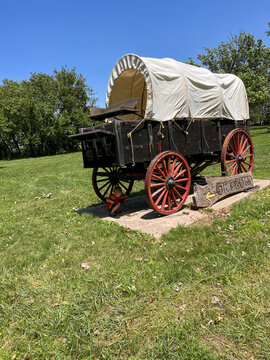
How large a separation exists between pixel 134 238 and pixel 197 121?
3.38 meters

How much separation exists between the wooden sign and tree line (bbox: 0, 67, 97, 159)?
3322 cm

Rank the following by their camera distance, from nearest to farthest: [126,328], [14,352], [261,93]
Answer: [14,352] → [126,328] → [261,93]

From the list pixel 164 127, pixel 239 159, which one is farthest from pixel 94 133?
pixel 239 159

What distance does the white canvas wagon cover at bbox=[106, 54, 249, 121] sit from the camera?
5074mm

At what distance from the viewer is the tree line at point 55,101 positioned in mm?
34469

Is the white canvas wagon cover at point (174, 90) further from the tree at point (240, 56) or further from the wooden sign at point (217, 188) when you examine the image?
the tree at point (240, 56)

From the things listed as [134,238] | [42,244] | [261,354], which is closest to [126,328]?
[261,354]

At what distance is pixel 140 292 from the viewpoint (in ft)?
9.36

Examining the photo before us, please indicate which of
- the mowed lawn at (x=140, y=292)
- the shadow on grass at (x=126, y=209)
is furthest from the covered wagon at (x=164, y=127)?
the mowed lawn at (x=140, y=292)

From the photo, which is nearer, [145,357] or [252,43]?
[145,357]

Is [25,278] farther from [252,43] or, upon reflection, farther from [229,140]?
[252,43]

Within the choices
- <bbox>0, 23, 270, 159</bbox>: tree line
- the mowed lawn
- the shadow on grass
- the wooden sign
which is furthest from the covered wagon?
<bbox>0, 23, 270, 159</bbox>: tree line

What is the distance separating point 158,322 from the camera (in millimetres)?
2398

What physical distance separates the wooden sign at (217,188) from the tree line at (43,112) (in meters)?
33.2
